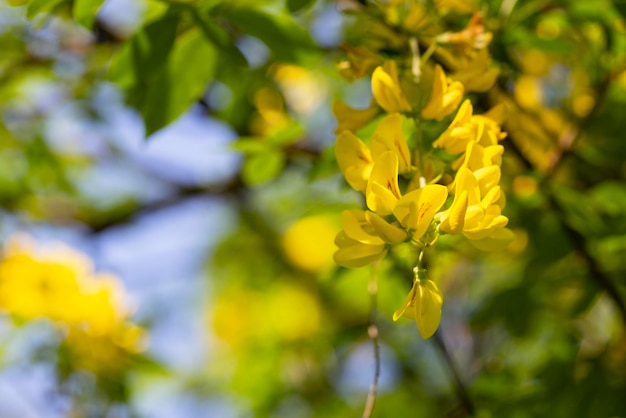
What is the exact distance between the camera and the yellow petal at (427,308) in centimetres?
63

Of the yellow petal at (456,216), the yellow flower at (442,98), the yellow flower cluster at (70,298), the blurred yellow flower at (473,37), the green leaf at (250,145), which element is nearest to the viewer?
the yellow petal at (456,216)

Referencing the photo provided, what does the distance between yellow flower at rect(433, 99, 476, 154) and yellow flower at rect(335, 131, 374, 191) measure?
75mm

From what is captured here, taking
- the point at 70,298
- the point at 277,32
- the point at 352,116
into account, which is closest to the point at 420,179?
the point at 352,116

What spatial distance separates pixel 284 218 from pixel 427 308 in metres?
2.35

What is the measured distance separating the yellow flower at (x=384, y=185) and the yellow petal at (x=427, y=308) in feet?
0.23

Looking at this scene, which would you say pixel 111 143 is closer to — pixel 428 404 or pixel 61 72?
pixel 61 72

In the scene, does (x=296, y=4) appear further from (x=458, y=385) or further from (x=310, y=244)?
(x=310, y=244)

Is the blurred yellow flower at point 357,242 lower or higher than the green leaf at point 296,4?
lower

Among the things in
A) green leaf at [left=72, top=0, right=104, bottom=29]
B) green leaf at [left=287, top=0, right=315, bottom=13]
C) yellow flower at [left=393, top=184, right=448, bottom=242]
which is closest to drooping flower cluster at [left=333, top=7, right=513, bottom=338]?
yellow flower at [left=393, top=184, right=448, bottom=242]

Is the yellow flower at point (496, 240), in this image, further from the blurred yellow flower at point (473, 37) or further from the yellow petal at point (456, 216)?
the blurred yellow flower at point (473, 37)

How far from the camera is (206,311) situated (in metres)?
3.14

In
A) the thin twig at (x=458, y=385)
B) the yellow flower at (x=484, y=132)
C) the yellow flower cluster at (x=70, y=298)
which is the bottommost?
the yellow flower cluster at (x=70, y=298)

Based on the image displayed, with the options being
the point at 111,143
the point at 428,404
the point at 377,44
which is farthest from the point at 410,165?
the point at 111,143

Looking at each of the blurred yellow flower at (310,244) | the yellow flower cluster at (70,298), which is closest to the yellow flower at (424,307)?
the yellow flower cluster at (70,298)
